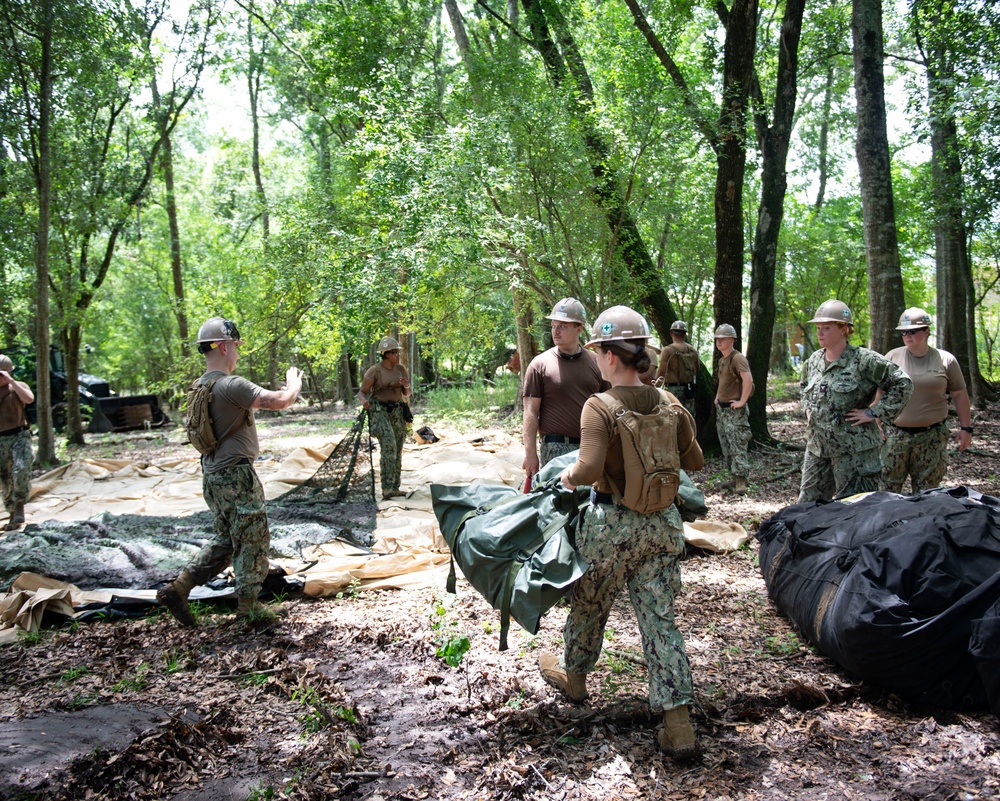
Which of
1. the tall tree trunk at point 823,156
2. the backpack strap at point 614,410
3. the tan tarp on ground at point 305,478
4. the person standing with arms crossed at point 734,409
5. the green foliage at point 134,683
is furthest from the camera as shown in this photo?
the tall tree trunk at point 823,156

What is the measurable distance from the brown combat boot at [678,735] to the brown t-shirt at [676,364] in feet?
22.9

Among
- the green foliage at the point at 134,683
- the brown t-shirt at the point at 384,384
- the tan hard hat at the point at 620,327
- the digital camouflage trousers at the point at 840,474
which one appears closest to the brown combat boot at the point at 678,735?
the tan hard hat at the point at 620,327

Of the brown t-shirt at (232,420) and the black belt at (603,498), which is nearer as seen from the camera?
the black belt at (603,498)

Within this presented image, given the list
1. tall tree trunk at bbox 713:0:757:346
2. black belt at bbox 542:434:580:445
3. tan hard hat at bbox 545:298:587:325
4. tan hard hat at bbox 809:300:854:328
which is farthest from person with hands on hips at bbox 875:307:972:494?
tall tree trunk at bbox 713:0:757:346

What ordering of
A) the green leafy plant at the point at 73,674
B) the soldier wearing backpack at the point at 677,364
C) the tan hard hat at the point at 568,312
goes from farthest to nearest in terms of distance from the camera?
the soldier wearing backpack at the point at 677,364, the tan hard hat at the point at 568,312, the green leafy plant at the point at 73,674

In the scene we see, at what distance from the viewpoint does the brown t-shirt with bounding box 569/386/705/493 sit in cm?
289

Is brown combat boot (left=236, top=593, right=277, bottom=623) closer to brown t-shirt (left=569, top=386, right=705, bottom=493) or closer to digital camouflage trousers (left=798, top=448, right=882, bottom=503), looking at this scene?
brown t-shirt (left=569, top=386, right=705, bottom=493)

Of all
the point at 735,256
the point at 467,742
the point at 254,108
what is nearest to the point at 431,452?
the point at 735,256

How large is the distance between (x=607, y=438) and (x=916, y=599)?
1593 millimetres

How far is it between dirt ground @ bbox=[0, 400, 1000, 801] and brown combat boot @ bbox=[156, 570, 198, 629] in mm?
93

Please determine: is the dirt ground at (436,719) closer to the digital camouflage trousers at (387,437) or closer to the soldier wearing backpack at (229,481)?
the soldier wearing backpack at (229,481)

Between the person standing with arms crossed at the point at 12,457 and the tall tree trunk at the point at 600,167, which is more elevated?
the tall tree trunk at the point at 600,167

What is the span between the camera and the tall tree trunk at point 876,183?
805 centimetres

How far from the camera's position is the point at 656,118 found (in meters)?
8.98
